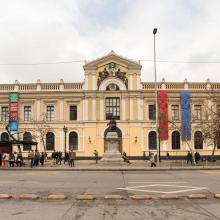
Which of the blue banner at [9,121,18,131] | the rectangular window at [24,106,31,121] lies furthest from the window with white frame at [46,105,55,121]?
the blue banner at [9,121,18,131]

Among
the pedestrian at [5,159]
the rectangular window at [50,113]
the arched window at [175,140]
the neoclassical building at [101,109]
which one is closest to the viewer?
the pedestrian at [5,159]

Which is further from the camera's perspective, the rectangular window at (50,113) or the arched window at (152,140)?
the rectangular window at (50,113)

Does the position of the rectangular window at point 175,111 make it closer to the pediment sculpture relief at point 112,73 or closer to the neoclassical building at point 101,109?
the neoclassical building at point 101,109

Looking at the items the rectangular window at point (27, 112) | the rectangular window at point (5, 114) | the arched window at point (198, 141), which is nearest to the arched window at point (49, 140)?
the rectangular window at point (27, 112)

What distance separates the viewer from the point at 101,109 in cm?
6000

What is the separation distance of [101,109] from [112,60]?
24.3 feet

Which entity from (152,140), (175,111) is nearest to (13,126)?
(152,140)

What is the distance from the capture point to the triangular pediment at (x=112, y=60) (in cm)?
6044

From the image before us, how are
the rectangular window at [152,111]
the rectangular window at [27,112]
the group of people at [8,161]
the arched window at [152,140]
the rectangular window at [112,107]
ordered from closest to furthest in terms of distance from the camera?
the group of people at [8,161]
the arched window at [152,140]
the rectangular window at [112,107]
the rectangular window at [152,111]
the rectangular window at [27,112]

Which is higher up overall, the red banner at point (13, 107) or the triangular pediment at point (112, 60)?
the triangular pediment at point (112, 60)

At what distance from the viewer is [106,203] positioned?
12.4m

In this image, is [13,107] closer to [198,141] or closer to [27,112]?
[27,112]

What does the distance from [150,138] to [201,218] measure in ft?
167

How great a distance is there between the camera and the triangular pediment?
60438mm
